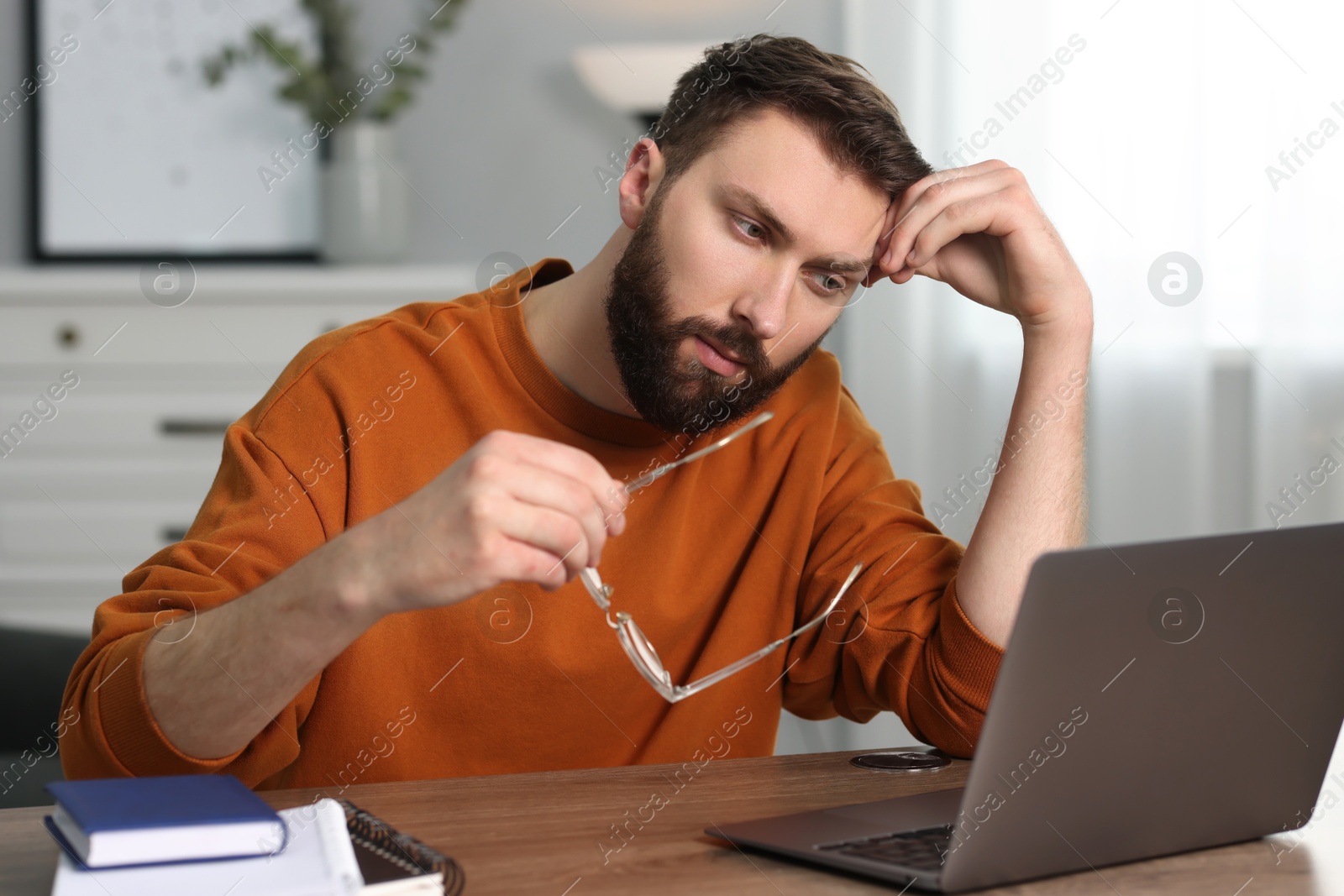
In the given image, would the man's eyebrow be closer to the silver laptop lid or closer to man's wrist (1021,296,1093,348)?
man's wrist (1021,296,1093,348)

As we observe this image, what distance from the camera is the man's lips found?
4.11 feet

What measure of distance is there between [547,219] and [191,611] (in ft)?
6.78

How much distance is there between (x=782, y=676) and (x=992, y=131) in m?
1.49

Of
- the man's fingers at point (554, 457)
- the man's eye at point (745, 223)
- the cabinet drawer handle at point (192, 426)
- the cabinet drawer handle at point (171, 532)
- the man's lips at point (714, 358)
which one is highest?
the man's eye at point (745, 223)

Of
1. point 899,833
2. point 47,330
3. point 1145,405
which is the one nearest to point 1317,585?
point 899,833

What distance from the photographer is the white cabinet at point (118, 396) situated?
2.41m

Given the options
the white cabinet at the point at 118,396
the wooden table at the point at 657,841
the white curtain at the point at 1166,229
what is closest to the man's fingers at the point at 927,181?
the wooden table at the point at 657,841

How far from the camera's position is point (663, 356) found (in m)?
1.25

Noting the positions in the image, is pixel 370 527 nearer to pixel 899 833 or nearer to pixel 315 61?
pixel 899 833

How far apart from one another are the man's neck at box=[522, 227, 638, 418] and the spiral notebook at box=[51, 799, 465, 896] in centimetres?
68

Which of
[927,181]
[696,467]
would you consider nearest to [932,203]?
[927,181]

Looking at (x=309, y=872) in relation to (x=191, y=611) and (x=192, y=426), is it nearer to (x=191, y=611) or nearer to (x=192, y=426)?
(x=191, y=611)

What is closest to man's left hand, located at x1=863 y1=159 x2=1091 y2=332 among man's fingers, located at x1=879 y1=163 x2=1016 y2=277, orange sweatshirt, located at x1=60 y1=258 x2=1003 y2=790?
man's fingers, located at x1=879 y1=163 x2=1016 y2=277

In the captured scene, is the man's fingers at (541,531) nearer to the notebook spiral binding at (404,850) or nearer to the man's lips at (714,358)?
the notebook spiral binding at (404,850)
